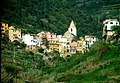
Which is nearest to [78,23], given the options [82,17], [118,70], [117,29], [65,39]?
[82,17]

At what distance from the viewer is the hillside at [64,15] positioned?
326 ft

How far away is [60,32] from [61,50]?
29.1 metres

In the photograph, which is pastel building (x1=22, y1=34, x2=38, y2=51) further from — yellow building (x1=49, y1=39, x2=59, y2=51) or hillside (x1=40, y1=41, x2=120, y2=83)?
hillside (x1=40, y1=41, x2=120, y2=83)

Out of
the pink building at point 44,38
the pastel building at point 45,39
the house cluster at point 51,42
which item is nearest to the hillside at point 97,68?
the house cluster at point 51,42

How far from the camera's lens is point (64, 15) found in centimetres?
11788

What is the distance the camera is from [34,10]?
107812 mm

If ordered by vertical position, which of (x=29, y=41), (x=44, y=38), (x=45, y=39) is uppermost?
(x=44, y=38)

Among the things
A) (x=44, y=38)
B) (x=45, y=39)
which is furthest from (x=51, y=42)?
(x=44, y=38)

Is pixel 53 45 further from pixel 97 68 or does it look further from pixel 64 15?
pixel 97 68

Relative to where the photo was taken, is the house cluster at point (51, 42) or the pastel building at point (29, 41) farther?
the house cluster at point (51, 42)

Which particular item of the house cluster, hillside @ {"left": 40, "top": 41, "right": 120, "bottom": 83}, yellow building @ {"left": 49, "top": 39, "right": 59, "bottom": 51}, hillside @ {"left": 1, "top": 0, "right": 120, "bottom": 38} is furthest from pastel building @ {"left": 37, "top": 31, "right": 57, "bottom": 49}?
hillside @ {"left": 40, "top": 41, "right": 120, "bottom": 83}

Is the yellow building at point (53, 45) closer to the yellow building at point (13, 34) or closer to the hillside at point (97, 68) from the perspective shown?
the yellow building at point (13, 34)

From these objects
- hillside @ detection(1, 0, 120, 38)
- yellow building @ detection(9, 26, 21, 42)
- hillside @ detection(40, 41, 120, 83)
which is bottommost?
hillside @ detection(40, 41, 120, 83)

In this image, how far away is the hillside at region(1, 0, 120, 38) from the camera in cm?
9944
